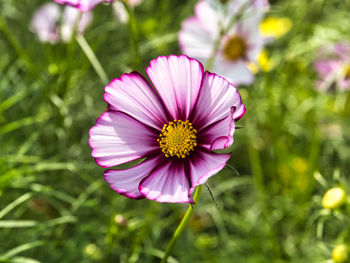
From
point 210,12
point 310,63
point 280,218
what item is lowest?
point 280,218

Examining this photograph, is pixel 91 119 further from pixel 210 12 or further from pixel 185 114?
pixel 185 114

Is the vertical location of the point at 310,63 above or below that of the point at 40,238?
above

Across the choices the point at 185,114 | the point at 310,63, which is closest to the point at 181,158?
the point at 185,114

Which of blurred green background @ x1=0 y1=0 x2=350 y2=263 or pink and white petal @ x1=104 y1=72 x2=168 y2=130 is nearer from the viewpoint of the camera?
pink and white petal @ x1=104 y1=72 x2=168 y2=130

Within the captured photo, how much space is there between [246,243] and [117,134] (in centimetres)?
71

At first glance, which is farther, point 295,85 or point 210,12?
point 295,85

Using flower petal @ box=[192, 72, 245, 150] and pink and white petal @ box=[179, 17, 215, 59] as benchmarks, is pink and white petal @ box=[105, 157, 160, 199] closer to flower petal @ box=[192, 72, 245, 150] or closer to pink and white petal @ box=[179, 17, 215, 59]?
flower petal @ box=[192, 72, 245, 150]

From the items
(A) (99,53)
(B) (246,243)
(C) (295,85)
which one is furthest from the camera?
(A) (99,53)

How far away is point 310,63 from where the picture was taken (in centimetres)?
157

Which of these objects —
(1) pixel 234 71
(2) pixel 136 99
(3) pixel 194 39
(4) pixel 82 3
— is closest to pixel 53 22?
(3) pixel 194 39

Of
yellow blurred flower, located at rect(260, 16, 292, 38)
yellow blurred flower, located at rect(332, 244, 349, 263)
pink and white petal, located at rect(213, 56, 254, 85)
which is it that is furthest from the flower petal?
yellow blurred flower, located at rect(260, 16, 292, 38)

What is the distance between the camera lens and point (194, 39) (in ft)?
3.89

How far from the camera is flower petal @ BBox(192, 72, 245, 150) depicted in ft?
1.88

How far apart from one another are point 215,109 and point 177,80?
2.7 inches
